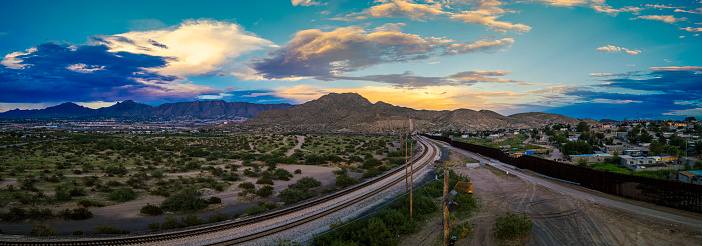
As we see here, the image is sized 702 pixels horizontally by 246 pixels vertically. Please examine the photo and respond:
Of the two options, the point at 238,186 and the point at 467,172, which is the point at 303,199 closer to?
the point at 238,186

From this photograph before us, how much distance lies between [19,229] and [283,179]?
19.2 m

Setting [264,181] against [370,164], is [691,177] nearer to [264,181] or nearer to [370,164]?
[370,164]

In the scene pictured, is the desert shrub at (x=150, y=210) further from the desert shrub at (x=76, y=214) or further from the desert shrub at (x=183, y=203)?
the desert shrub at (x=76, y=214)

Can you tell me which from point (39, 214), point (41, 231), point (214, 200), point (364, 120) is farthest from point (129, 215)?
point (364, 120)

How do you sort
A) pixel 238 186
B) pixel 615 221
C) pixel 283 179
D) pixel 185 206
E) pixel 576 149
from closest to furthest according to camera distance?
pixel 615 221 < pixel 185 206 < pixel 238 186 < pixel 283 179 < pixel 576 149

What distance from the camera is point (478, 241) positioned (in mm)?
15203

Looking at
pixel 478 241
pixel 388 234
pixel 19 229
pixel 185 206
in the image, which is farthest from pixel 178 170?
pixel 478 241

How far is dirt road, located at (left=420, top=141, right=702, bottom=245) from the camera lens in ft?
48.7

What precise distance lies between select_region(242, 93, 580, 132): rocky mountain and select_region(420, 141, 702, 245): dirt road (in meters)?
118

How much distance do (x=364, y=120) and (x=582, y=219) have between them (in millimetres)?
139739

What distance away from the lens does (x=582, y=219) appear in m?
17.7

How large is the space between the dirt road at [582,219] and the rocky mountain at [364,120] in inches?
4658

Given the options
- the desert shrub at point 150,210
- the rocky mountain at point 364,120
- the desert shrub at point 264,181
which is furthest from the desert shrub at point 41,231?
the rocky mountain at point 364,120

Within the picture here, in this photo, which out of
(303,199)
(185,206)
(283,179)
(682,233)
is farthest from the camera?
(283,179)
